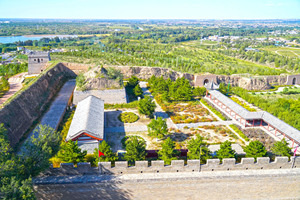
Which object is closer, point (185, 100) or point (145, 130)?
point (145, 130)

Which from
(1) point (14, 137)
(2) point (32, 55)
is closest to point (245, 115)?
(1) point (14, 137)

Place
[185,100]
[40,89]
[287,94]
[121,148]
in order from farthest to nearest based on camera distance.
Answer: [287,94]
[185,100]
[40,89]
[121,148]

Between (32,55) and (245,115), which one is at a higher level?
(32,55)

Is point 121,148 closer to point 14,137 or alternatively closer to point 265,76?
point 14,137

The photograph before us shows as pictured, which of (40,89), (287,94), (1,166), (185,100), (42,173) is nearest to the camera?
(1,166)

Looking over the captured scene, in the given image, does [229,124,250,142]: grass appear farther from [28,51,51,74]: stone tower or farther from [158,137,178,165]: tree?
[28,51,51,74]: stone tower

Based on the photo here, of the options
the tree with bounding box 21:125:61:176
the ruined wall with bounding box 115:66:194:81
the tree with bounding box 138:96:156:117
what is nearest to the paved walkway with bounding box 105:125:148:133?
the tree with bounding box 138:96:156:117

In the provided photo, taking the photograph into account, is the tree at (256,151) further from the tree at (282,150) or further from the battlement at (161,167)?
the tree at (282,150)
